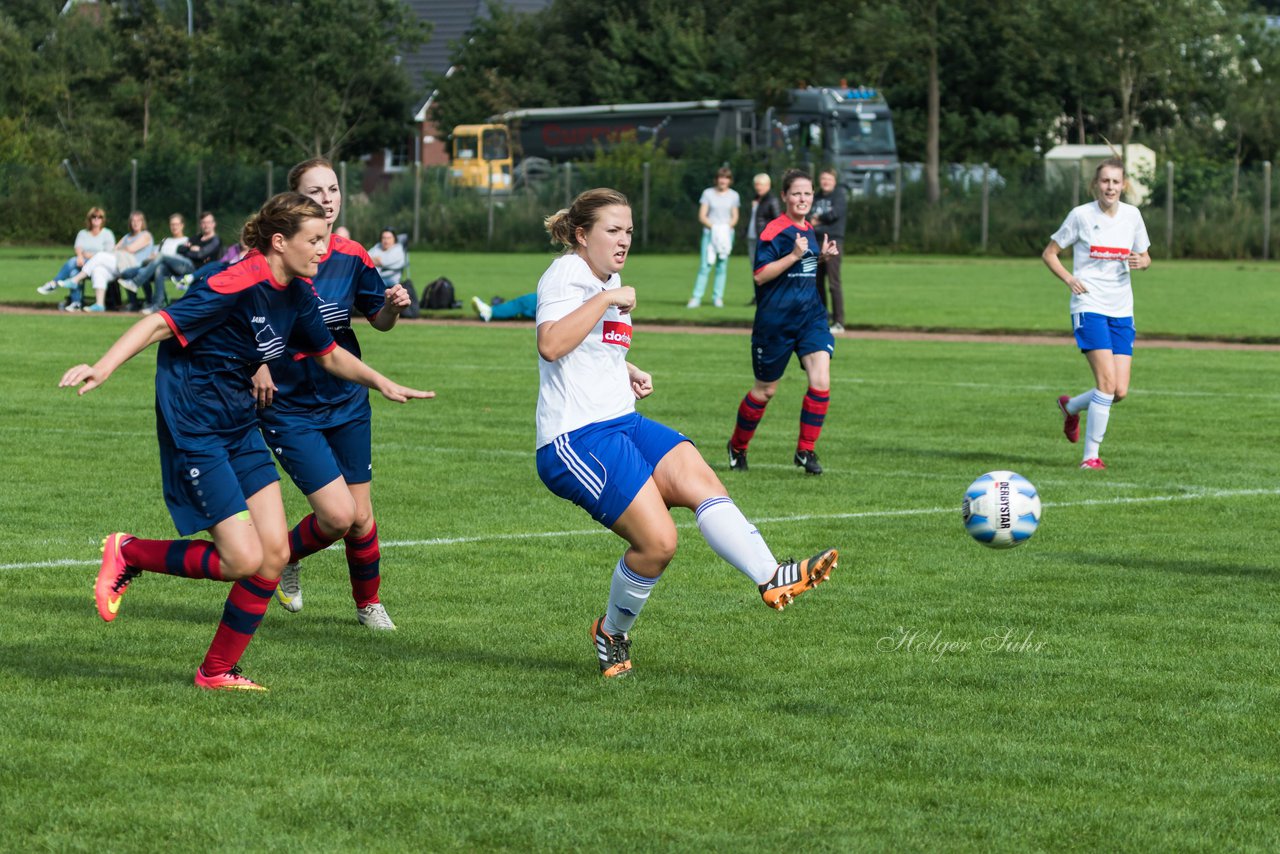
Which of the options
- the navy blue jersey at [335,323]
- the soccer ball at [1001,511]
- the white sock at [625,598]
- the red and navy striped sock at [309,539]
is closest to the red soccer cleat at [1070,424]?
the soccer ball at [1001,511]

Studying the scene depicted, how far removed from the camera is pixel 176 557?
6508mm

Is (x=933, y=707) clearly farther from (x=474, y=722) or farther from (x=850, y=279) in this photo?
(x=850, y=279)

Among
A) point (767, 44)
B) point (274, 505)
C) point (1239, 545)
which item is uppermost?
point (767, 44)

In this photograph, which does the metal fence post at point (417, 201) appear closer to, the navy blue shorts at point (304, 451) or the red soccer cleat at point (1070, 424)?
the red soccer cleat at point (1070, 424)

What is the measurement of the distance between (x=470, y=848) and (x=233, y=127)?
193ft

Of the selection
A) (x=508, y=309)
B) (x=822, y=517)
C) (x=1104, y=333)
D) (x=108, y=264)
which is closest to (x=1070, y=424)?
(x=1104, y=333)

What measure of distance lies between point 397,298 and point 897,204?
42975 mm

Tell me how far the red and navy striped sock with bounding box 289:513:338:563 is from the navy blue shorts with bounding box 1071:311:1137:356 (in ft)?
22.4

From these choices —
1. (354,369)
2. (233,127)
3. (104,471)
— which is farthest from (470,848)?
(233,127)

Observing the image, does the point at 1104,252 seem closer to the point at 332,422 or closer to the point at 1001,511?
the point at 1001,511

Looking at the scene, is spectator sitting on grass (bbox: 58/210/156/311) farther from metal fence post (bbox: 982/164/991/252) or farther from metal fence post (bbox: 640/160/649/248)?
metal fence post (bbox: 982/164/991/252)

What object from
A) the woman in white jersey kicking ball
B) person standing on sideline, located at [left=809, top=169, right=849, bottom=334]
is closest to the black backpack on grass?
person standing on sideline, located at [left=809, top=169, right=849, bottom=334]

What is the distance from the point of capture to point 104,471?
39.3ft

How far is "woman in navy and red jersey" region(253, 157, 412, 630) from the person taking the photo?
24.1 feet
